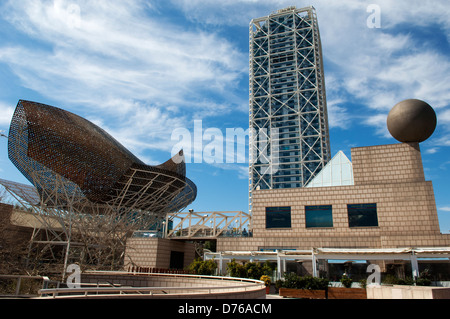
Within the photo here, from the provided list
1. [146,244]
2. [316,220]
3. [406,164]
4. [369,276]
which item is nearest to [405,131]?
[406,164]

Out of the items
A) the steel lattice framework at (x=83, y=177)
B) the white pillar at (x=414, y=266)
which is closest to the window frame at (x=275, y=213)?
the white pillar at (x=414, y=266)

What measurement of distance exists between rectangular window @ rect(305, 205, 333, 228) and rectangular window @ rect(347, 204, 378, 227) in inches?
69.4

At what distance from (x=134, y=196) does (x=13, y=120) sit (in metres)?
A: 14.0

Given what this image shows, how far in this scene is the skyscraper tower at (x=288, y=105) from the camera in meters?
102

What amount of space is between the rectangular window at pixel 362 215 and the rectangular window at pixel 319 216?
176 cm

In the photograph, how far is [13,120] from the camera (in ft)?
101

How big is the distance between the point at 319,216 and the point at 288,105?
80.4m

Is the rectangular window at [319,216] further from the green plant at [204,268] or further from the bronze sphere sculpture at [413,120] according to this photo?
the green plant at [204,268]

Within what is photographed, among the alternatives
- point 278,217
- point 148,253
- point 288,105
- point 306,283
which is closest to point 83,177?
point 148,253

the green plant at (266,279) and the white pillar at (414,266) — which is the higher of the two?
the white pillar at (414,266)

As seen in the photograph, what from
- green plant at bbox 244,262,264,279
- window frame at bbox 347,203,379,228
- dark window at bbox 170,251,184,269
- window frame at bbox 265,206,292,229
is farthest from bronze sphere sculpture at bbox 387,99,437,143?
dark window at bbox 170,251,184,269

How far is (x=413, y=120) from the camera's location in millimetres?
29141

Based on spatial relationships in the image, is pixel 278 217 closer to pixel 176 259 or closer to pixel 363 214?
pixel 363 214

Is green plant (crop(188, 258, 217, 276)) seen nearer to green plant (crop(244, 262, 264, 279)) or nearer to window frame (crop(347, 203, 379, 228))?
green plant (crop(244, 262, 264, 279))
